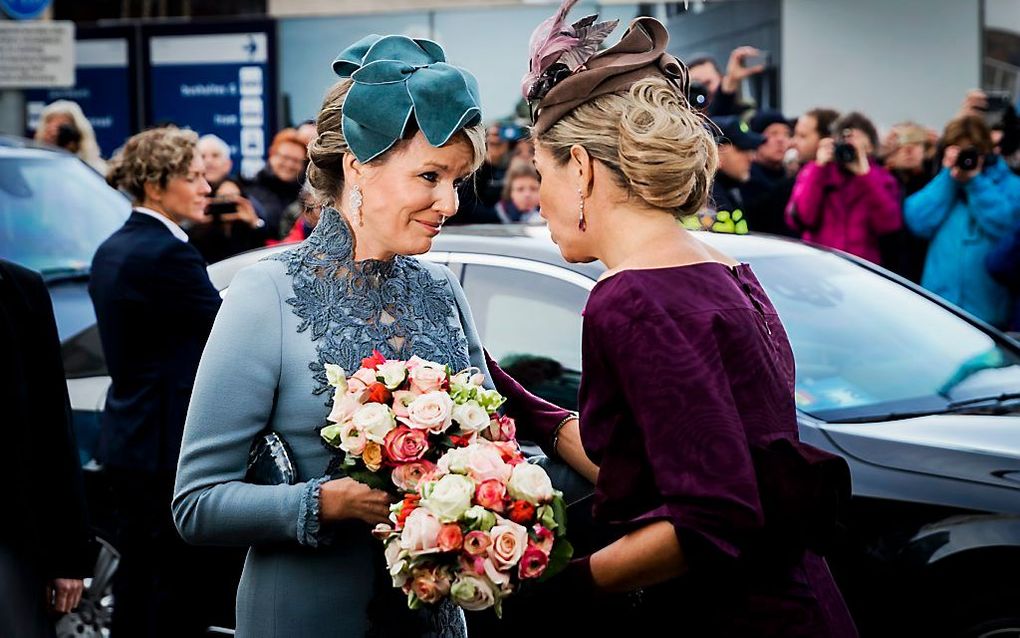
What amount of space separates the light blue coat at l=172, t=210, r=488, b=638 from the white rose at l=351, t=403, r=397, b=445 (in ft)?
0.65

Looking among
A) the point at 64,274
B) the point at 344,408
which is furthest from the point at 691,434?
the point at 64,274

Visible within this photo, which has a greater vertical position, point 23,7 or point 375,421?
point 23,7

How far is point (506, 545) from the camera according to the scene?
2258 millimetres

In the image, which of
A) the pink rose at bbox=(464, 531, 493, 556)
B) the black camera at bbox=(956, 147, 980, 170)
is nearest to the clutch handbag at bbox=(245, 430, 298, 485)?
the pink rose at bbox=(464, 531, 493, 556)

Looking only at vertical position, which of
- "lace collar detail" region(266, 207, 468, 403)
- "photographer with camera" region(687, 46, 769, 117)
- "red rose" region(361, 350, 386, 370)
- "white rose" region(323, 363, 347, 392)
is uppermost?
"photographer with camera" region(687, 46, 769, 117)

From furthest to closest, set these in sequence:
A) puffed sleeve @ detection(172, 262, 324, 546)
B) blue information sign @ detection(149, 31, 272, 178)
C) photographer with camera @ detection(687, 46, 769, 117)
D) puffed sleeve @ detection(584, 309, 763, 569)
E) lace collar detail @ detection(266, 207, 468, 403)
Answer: blue information sign @ detection(149, 31, 272, 178)
photographer with camera @ detection(687, 46, 769, 117)
lace collar detail @ detection(266, 207, 468, 403)
puffed sleeve @ detection(172, 262, 324, 546)
puffed sleeve @ detection(584, 309, 763, 569)

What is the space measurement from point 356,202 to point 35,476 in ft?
3.51

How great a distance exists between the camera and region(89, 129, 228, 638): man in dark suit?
4809 mm

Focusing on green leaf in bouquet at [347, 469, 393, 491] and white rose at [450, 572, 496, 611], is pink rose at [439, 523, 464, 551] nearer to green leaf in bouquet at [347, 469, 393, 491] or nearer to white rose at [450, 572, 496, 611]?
white rose at [450, 572, 496, 611]

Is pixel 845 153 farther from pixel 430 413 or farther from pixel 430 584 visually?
pixel 430 584

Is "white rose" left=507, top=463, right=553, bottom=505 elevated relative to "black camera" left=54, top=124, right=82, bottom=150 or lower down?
lower down

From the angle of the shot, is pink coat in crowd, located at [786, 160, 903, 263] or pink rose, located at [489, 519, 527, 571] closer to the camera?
pink rose, located at [489, 519, 527, 571]

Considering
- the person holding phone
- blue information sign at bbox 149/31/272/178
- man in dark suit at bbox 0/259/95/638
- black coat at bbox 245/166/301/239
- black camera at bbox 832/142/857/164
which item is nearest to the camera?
man in dark suit at bbox 0/259/95/638

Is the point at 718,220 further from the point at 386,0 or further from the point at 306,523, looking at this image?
the point at 386,0
